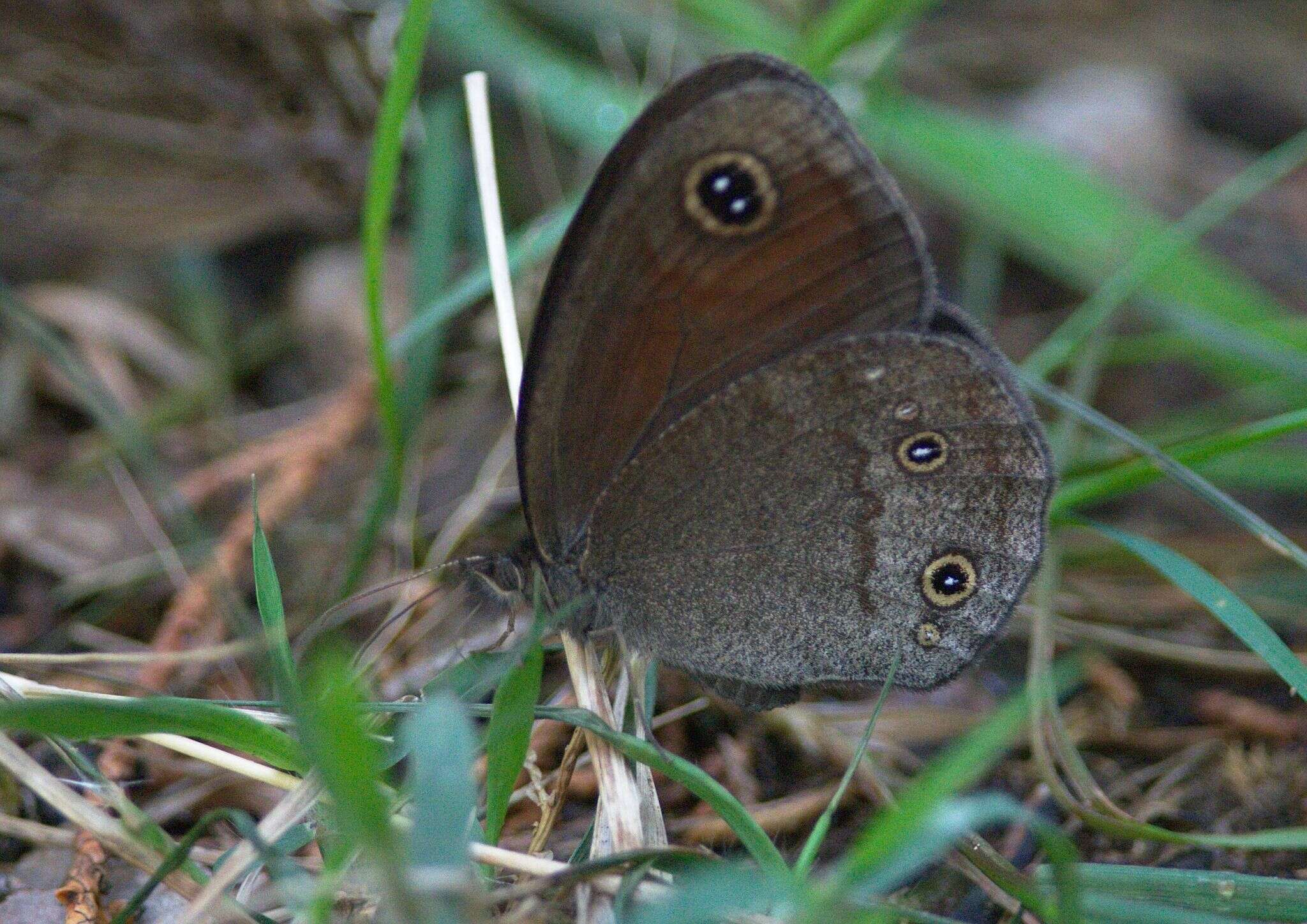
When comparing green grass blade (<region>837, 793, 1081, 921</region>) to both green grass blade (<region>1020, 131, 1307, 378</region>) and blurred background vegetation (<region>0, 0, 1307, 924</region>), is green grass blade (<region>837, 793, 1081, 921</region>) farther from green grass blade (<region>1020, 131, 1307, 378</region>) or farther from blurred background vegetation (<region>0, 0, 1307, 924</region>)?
green grass blade (<region>1020, 131, 1307, 378</region>)

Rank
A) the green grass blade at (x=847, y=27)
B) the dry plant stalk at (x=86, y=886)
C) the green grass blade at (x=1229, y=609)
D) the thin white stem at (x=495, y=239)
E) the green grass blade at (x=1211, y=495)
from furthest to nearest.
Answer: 1. the green grass blade at (x=847, y=27)
2. the thin white stem at (x=495, y=239)
3. the green grass blade at (x=1211, y=495)
4. the green grass blade at (x=1229, y=609)
5. the dry plant stalk at (x=86, y=886)

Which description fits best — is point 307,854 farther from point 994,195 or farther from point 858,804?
point 994,195

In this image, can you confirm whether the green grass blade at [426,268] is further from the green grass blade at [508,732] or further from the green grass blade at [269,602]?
the green grass blade at [508,732]

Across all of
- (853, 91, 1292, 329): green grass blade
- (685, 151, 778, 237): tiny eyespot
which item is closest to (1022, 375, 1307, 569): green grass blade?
(685, 151, 778, 237): tiny eyespot

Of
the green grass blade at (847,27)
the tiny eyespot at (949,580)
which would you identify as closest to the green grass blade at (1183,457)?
the tiny eyespot at (949,580)

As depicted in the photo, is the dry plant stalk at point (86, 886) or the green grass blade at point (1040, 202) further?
the green grass blade at point (1040, 202)

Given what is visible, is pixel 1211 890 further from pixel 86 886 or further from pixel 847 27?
pixel 847 27
